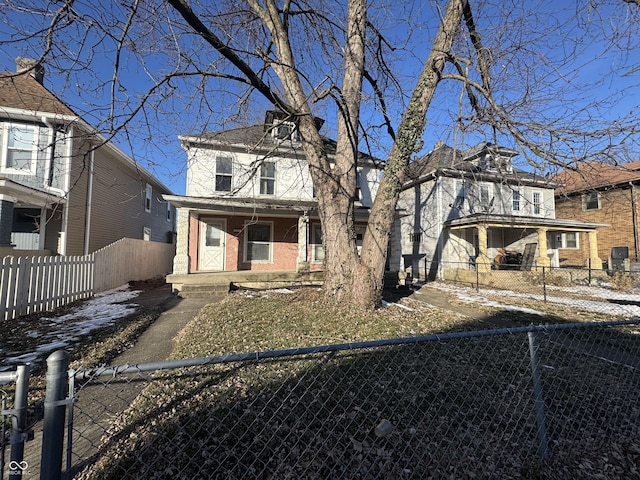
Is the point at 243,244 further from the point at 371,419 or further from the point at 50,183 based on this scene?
the point at 371,419

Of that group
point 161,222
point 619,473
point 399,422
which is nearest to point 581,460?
point 619,473

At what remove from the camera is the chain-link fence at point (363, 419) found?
2068 millimetres

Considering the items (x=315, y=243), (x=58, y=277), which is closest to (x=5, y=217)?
(x=58, y=277)

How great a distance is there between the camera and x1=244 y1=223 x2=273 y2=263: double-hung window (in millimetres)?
12791

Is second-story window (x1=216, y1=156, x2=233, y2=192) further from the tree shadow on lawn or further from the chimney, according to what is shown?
the tree shadow on lawn

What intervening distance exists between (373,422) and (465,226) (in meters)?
14.0

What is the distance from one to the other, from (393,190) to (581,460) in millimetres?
4712

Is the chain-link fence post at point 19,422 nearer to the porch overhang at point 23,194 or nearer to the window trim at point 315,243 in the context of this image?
the porch overhang at point 23,194

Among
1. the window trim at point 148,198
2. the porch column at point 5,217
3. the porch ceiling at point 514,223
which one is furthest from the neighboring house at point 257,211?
the window trim at point 148,198

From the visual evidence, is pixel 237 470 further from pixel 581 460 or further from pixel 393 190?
pixel 393 190

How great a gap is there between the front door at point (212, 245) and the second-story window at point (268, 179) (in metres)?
2.29

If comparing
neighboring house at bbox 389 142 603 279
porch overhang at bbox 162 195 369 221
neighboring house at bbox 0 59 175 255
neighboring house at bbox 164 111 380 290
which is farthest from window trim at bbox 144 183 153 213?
neighboring house at bbox 389 142 603 279

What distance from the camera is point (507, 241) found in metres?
17.9

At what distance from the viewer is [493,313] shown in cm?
703
